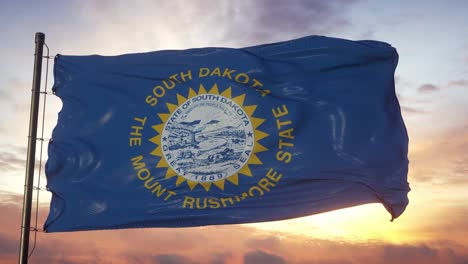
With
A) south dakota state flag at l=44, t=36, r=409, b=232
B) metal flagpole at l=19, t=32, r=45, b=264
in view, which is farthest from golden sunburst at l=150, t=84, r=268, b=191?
metal flagpole at l=19, t=32, r=45, b=264

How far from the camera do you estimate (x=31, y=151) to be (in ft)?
48.7

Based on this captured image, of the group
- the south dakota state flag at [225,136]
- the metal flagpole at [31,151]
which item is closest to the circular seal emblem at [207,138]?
the south dakota state flag at [225,136]

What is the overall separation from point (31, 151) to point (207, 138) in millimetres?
3765

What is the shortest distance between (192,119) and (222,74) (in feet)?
4.07

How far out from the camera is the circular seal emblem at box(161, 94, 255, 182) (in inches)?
578

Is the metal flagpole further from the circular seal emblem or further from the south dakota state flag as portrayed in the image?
the circular seal emblem

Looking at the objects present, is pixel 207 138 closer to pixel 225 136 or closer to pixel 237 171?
pixel 225 136

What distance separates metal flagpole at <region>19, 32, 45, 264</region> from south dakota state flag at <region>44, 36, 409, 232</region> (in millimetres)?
644

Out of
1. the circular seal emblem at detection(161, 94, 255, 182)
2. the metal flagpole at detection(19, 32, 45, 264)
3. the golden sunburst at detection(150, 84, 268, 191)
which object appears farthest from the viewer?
the circular seal emblem at detection(161, 94, 255, 182)

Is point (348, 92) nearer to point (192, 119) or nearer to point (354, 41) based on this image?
point (354, 41)

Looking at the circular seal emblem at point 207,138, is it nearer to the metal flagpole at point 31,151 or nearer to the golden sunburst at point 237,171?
the golden sunburst at point 237,171

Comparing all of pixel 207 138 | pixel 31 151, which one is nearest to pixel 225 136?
pixel 207 138

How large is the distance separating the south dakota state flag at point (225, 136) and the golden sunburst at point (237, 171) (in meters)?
0.02

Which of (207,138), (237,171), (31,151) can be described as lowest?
(237,171)
